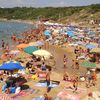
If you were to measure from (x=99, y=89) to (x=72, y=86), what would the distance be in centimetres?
159

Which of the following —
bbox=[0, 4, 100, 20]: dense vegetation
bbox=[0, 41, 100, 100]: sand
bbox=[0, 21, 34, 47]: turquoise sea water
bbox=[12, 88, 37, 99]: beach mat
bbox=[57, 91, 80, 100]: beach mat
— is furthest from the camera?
bbox=[0, 4, 100, 20]: dense vegetation

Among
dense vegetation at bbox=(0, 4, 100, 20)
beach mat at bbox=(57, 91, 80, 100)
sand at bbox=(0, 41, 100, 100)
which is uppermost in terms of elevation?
beach mat at bbox=(57, 91, 80, 100)

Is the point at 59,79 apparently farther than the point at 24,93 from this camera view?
Yes

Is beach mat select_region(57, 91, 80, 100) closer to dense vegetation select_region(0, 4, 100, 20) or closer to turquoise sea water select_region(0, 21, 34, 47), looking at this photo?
turquoise sea water select_region(0, 21, 34, 47)

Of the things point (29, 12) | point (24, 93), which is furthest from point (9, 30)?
point (29, 12)

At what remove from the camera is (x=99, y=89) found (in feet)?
56.7

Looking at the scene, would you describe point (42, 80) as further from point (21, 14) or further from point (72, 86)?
point (21, 14)

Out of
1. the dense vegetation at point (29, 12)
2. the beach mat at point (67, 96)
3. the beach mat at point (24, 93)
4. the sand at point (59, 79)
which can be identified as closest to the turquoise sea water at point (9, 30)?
the sand at point (59, 79)

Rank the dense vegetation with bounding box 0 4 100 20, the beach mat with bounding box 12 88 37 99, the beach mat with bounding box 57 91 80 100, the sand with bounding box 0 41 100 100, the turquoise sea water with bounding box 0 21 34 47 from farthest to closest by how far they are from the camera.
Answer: the dense vegetation with bounding box 0 4 100 20
the turquoise sea water with bounding box 0 21 34 47
the sand with bounding box 0 41 100 100
the beach mat with bounding box 12 88 37 99
the beach mat with bounding box 57 91 80 100

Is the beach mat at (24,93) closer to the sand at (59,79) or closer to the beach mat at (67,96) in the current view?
the sand at (59,79)

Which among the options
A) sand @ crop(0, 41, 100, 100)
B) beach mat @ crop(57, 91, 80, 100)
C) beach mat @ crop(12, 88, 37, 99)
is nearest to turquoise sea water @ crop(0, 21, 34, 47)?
sand @ crop(0, 41, 100, 100)

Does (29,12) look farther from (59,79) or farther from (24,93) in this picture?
(24,93)

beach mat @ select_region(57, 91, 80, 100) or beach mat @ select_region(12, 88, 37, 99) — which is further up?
beach mat @ select_region(57, 91, 80, 100)

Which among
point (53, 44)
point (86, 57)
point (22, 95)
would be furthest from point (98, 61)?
point (53, 44)
